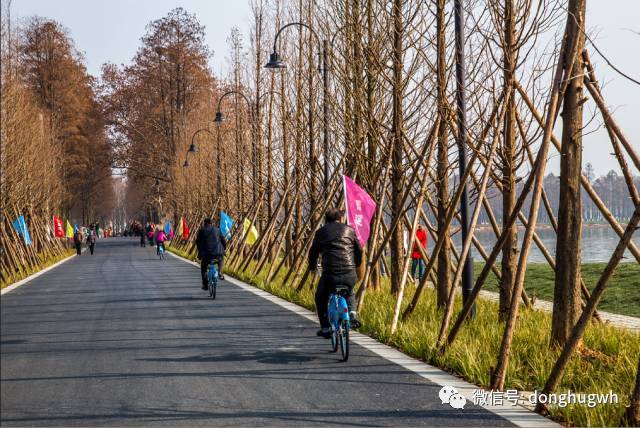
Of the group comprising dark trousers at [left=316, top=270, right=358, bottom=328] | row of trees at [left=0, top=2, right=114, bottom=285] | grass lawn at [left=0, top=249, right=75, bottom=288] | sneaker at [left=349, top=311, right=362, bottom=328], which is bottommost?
grass lawn at [left=0, top=249, right=75, bottom=288]

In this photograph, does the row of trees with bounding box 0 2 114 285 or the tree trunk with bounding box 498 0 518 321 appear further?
the row of trees with bounding box 0 2 114 285

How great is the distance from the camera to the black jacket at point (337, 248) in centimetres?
1078

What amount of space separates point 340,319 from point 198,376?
1.94 meters

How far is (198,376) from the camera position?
355 inches

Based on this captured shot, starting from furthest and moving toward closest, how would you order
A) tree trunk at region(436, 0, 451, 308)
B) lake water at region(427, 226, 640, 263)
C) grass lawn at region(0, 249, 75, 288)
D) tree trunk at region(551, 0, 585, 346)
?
lake water at region(427, 226, 640, 263)
grass lawn at region(0, 249, 75, 288)
tree trunk at region(436, 0, 451, 308)
tree trunk at region(551, 0, 585, 346)

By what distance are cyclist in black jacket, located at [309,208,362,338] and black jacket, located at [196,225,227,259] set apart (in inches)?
387

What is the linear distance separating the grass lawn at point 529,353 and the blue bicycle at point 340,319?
783mm

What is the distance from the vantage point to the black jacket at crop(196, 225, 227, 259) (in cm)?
2067

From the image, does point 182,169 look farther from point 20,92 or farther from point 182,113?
point 20,92

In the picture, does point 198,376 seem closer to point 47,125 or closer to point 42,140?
point 42,140

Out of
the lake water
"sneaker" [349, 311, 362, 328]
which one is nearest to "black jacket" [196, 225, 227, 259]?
the lake water

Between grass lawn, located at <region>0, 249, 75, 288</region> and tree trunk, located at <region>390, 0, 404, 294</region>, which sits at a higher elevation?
tree trunk, located at <region>390, 0, 404, 294</region>

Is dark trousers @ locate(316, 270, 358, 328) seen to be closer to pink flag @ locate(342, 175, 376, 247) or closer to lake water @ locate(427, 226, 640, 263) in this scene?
pink flag @ locate(342, 175, 376, 247)

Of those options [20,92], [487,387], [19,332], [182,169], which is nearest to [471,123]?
[487,387]
